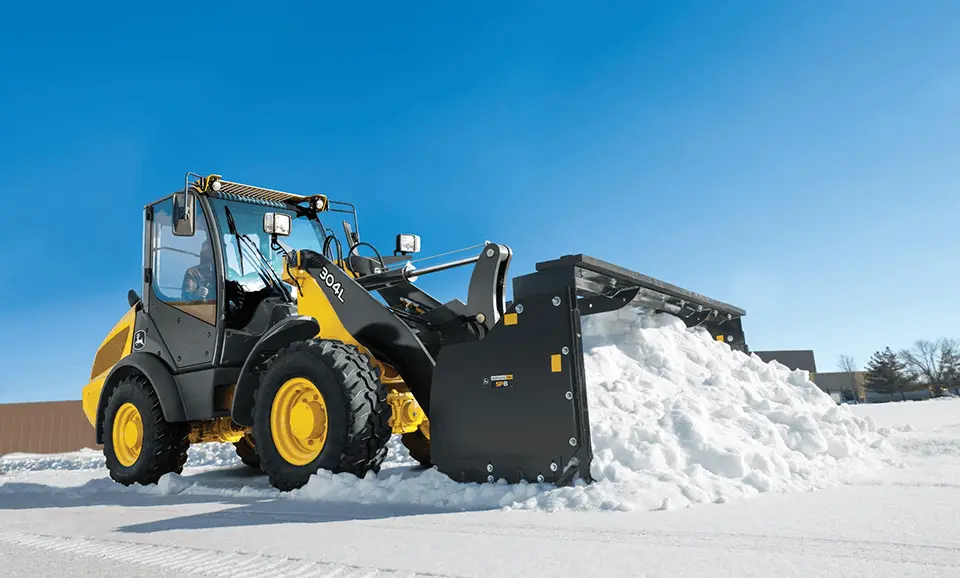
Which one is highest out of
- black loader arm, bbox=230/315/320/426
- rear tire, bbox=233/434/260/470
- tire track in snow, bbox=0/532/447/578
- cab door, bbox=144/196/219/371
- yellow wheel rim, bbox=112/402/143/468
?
cab door, bbox=144/196/219/371

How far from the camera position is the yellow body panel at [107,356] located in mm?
6887

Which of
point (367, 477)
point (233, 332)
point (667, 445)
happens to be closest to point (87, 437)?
point (233, 332)

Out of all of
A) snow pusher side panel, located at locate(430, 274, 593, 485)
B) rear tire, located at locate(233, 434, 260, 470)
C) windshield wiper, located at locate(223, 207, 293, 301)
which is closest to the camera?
snow pusher side panel, located at locate(430, 274, 593, 485)

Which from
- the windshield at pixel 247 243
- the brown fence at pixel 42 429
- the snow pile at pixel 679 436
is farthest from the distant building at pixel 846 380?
the windshield at pixel 247 243

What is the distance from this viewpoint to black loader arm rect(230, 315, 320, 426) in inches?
201

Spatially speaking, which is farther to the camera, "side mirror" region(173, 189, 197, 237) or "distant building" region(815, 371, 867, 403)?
"distant building" region(815, 371, 867, 403)

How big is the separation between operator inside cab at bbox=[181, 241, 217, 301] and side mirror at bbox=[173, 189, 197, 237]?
20.0 inches

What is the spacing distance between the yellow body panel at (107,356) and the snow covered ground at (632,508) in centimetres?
149

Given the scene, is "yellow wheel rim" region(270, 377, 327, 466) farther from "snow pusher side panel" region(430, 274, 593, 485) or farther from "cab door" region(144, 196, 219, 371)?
"cab door" region(144, 196, 219, 371)

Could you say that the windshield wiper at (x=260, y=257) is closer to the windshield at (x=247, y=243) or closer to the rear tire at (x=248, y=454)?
the windshield at (x=247, y=243)

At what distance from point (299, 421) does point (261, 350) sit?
32.7 inches

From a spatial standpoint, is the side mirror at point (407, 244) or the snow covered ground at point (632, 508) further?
the side mirror at point (407, 244)

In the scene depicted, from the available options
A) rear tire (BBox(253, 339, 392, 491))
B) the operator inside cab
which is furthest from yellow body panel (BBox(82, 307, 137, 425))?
rear tire (BBox(253, 339, 392, 491))

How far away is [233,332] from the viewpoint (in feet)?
18.7
